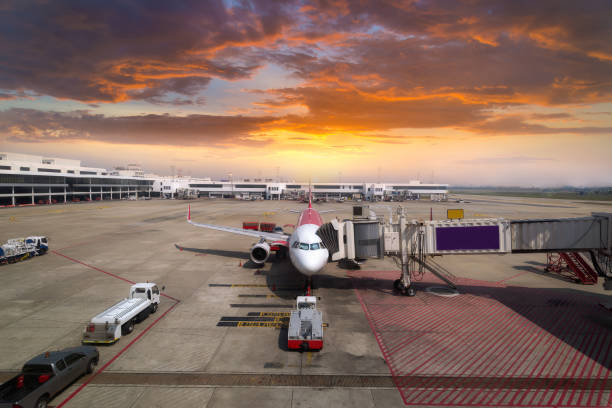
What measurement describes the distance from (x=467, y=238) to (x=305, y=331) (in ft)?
54.5

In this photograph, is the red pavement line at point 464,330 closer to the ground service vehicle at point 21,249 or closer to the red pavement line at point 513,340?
the red pavement line at point 513,340

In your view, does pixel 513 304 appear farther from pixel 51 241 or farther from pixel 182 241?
pixel 51 241

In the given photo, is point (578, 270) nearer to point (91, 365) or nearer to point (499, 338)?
point (499, 338)

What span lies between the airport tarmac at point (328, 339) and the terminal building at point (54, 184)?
100229 millimetres

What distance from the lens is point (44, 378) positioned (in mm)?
11945

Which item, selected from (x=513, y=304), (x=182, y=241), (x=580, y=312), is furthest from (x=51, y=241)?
(x=580, y=312)

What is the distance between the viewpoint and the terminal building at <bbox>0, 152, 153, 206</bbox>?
338ft

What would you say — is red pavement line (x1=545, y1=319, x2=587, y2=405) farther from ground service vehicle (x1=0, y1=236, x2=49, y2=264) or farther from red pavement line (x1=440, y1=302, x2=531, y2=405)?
ground service vehicle (x1=0, y1=236, x2=49, y2=264)

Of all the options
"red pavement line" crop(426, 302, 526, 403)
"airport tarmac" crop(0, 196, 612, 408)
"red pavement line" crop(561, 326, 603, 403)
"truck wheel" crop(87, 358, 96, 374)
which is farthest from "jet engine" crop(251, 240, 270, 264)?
"red pavement line" crop(561, 326, 603, 403)

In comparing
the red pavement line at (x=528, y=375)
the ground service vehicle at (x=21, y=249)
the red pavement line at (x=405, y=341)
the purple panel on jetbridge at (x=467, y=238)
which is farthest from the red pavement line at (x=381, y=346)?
the ground service vehicle at (x=21, y=249)

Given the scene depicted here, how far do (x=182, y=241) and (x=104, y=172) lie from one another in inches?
7377

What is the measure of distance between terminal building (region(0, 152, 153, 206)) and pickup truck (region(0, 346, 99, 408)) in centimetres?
12275

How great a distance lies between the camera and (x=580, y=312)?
21562mm

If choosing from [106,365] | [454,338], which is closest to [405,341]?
[454,338]
